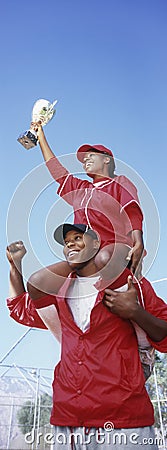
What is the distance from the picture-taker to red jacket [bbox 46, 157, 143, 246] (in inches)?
31.4

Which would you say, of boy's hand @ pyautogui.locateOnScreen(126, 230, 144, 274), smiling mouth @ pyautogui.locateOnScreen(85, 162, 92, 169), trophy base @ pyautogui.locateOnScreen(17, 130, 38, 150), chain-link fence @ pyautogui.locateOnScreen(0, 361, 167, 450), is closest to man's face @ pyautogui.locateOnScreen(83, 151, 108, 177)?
smiling mouth @ pyautogui.locateOnScreen(85, 162, 92, 169)

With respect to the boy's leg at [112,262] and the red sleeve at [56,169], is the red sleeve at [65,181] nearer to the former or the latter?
the red sleeve at [56,169]

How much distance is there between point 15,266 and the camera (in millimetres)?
775

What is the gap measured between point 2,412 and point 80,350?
48 cm

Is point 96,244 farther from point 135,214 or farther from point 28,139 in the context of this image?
point 28,139

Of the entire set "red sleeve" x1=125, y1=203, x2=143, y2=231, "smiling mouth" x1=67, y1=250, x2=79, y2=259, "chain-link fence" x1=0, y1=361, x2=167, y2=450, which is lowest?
"chain-link fence" x1=0, y1=361, x2=167, y2=450

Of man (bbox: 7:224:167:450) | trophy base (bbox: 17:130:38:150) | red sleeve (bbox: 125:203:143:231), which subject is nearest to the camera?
man (bbox: 7:224:167:450)

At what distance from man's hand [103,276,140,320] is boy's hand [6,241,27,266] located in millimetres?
158

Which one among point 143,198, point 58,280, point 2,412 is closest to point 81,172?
point 143,198

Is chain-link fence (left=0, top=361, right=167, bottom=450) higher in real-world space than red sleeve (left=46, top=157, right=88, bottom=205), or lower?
lower

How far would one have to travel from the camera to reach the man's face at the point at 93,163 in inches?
35.9

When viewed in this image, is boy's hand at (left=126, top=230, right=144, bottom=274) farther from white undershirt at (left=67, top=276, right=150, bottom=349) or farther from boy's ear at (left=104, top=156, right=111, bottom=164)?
boy's ear at (left=104, top=156, right=111, bottom=164)

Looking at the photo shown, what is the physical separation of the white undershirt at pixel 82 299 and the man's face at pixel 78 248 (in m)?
0.03

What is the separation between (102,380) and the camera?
26.9 inches
